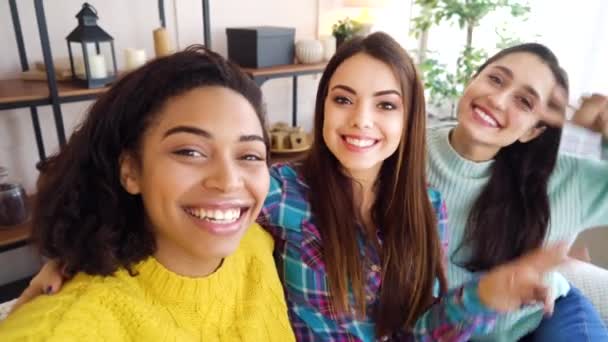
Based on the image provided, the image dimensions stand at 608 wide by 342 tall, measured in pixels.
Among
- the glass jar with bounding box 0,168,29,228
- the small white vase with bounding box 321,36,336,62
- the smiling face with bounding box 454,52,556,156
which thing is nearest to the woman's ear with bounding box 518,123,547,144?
the smiling face with bounding box 454,52,556,156

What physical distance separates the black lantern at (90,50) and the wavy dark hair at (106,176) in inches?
37.5

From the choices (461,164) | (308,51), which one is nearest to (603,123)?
(461,164)

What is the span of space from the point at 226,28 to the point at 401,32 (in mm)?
1454

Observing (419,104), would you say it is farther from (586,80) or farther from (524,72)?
(586,80)

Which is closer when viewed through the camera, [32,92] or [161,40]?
[32,92]

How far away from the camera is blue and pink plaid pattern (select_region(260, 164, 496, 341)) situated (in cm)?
106

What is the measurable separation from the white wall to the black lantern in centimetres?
24

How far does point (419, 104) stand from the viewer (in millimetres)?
1069

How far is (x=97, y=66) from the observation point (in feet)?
5.45

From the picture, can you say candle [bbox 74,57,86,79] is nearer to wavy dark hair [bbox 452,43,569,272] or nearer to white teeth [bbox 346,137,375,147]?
white teeth [bbox 346,137,375,147]

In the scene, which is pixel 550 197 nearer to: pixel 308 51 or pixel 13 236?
pixel 308 51

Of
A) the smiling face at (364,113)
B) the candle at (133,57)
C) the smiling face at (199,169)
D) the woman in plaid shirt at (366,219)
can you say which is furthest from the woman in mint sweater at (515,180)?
the candle at (133,57)

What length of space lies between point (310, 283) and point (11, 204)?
1.21 metres

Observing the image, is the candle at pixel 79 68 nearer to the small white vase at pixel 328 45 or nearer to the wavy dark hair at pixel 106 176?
the wavy dark hair at pixel 106 176
